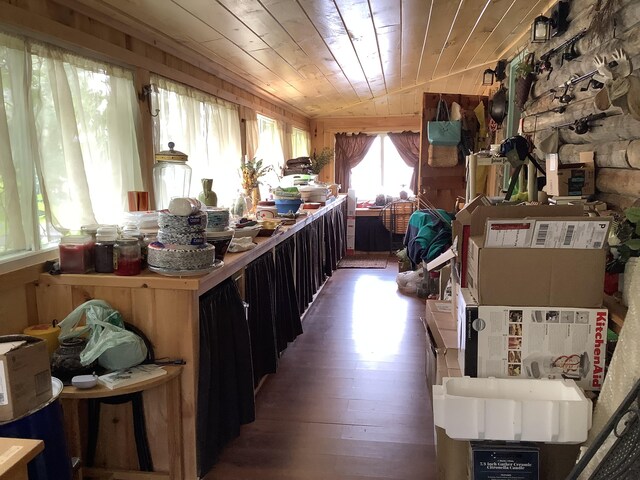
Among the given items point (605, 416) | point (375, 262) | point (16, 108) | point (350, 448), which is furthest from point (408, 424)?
point (375, 262)

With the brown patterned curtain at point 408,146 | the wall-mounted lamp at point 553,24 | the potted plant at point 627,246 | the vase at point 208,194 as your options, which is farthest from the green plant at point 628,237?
the brown patterned curtain at point 408,146

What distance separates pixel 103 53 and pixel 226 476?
81.1 inches

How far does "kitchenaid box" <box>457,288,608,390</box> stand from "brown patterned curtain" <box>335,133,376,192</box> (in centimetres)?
667

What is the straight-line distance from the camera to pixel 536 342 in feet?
5.66

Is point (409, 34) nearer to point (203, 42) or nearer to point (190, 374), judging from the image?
point (203, 42)

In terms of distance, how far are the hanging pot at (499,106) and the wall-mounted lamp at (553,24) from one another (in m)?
1.17

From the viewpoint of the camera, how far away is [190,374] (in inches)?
79.7

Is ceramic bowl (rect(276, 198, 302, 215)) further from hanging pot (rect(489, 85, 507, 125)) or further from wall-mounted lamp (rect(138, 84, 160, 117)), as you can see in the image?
hanging pot (rect(489, 85, 507, 125))

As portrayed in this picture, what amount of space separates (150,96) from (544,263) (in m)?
2.26

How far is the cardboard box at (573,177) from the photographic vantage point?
94.4 inches

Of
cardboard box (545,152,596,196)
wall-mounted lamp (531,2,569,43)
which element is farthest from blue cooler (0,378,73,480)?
wall-mounted lamp (531,2,569,43)

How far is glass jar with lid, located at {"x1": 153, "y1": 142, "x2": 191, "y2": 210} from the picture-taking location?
2746 millimetres

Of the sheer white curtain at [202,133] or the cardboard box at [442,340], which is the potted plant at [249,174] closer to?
the sheer white curtain at [202,133]

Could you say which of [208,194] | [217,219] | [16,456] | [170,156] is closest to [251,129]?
[208,194]
